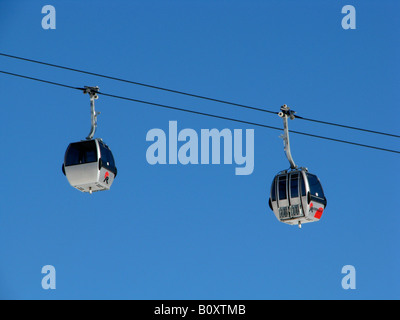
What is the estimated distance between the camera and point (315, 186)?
47469 millimetres

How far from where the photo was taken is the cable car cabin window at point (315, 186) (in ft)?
155

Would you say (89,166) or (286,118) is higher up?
(286,118)

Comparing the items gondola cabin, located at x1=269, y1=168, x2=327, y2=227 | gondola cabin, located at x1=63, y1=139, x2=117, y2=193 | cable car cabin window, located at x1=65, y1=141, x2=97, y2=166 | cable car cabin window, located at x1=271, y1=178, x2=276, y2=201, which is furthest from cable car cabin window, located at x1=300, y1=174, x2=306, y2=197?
cable car cabin window, located at x1=65, y1=141, x2=97, y2=166

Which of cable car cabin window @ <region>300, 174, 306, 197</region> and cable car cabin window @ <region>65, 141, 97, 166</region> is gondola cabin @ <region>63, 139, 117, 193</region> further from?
cable car cabin window @ <region>300, 174, 306, 197</region>

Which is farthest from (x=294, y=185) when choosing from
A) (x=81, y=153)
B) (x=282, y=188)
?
(x=81, y=153)

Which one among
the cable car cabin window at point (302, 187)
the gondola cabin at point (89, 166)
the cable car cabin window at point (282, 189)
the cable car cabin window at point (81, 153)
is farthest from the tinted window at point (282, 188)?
the cable car cabin window at point (81, 153)

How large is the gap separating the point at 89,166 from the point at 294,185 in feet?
17.2

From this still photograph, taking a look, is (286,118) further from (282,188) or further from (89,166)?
(89,166)

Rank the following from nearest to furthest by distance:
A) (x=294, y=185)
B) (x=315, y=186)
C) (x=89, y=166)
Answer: (x=89, y=166), (x=294, y=185), (x=315, y=186)

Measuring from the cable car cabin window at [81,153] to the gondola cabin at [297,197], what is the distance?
4700 mm
